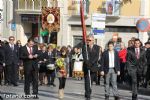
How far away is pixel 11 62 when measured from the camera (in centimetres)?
2456

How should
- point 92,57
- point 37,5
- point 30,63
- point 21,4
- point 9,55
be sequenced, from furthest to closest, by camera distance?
point 21,4 < point 37,5 < point 9,55 < point 30,63 < point 92,57

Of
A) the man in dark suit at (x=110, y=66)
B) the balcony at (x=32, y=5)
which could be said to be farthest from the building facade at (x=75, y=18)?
the man in dark suit at (x=110, y=66)

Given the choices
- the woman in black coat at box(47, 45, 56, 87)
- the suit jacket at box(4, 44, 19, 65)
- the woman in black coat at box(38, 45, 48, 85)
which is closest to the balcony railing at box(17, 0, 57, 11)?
the woman in black coat at box(47, 45, 56, 87)

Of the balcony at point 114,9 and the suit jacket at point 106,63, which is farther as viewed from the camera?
the balcony at point 114,9

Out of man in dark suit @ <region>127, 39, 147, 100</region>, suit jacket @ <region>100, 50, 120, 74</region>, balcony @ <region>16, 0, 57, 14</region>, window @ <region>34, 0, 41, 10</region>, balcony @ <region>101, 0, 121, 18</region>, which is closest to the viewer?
suit jacket @ <region>100, 50, 120, 74</region>

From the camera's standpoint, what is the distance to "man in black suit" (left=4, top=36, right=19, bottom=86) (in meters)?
24.4

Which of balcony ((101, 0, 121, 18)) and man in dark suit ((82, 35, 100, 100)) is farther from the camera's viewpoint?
balcony ((101, 0, 121, 18))

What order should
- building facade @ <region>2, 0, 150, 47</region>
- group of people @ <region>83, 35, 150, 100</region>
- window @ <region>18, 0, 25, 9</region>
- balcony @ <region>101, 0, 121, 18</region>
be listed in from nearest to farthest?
1. group of people @ <region>83, 35, 150, 100</region>
2. building facade @ <region>2, 0, 150, 47</region>
3. balcony @ <region>101, 0, 121, 18</region>
4. window @ <region>18, 0, 25, 9</region>

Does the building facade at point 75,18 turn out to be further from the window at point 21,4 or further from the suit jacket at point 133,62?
the suit jacket at point 133,62

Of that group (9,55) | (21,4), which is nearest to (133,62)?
(9,55)

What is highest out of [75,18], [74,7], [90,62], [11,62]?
[74,7]

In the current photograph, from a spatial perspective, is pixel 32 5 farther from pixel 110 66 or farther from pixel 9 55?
pixel 110 66

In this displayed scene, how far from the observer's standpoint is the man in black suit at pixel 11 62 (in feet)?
80.1

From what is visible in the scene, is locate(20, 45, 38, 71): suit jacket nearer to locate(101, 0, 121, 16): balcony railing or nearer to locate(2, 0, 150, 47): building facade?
locate(2, 0, 150, 47): building facade
